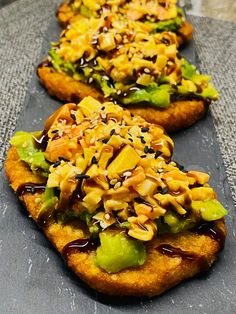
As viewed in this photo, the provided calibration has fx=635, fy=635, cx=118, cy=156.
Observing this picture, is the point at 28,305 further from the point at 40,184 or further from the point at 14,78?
the point at 14,78

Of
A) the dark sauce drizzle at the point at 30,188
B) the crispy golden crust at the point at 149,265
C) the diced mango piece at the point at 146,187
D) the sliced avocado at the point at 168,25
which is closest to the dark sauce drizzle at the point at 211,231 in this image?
the crispy golden crust at the point at 149,265

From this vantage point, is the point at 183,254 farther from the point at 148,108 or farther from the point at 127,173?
the point at 148,108

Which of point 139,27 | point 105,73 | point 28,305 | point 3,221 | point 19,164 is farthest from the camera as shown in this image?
point 139,27

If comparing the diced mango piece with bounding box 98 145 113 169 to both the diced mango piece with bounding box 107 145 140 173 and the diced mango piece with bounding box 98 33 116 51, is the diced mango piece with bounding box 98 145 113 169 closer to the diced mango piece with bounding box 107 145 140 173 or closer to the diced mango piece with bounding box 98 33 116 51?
the diced mango piece with bounding box 107 145 140 173

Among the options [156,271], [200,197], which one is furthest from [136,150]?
[156,271]

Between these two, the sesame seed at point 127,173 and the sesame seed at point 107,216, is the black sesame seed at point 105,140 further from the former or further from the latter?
the sesame seed at point 107,216

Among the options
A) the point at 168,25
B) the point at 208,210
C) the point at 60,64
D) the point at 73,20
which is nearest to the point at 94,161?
the point at 208,210
